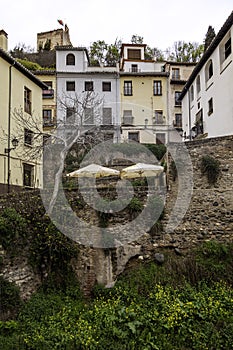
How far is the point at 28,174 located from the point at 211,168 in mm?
10816

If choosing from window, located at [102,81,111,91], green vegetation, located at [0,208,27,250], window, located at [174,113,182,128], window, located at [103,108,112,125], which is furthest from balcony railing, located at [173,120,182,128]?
green vegetation, located at [0,208,27,250]

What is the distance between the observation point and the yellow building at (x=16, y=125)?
1734 cm

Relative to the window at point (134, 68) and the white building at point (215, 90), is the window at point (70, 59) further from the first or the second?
the white building at point (215, 90)

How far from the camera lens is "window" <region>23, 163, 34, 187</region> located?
62.0ft

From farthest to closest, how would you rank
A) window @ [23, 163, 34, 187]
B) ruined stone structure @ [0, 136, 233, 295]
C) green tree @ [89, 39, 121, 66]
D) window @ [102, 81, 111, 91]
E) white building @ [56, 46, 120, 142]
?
green tree @ [89, 39, 121, 66] < window @ [102, 81, 111, 91] < white building @ [56, 46, 120, 142] < window @ [23, 163, 34, 187] < ruined stone structure @ [0, 136, 233, 295]

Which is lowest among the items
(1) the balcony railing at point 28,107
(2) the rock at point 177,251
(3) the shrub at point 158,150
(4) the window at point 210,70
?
(2) the rock at point 177,251

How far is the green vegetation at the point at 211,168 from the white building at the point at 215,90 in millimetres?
5708

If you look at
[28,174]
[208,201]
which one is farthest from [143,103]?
[208,201]

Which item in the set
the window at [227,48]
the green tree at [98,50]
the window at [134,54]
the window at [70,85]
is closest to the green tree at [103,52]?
the green tree at [98,50]

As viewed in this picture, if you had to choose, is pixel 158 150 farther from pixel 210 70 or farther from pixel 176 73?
pixel 176 73

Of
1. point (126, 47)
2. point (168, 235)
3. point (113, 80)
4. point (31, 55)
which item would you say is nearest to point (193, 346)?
point (168, 235)

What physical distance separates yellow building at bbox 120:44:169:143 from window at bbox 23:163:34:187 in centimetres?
1000

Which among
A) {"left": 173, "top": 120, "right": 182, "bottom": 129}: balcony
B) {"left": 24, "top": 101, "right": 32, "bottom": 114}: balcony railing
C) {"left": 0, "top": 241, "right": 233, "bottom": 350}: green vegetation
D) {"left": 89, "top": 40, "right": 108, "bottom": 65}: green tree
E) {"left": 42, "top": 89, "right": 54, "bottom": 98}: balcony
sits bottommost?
{"left": 0, "top": 241, "right": 233, "bottom": 350}: green vegetation

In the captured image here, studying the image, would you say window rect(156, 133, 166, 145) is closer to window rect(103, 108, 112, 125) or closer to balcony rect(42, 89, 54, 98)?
window rect(103, 108, 112, 125)
